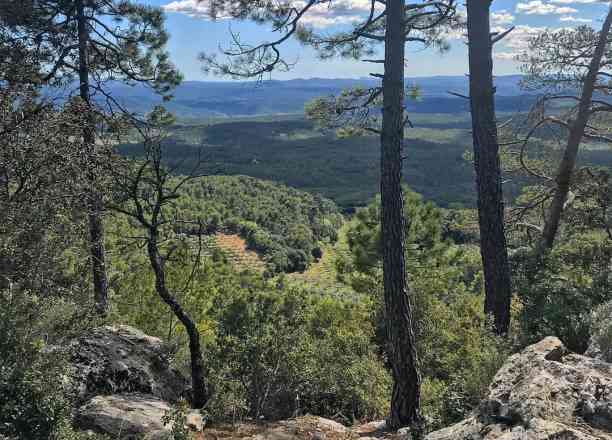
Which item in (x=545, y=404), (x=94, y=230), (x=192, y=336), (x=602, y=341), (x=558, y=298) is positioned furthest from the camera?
(x=94, y=230)

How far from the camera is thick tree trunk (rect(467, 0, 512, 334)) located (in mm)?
5809

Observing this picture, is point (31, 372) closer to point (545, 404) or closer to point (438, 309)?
point (545, 404)

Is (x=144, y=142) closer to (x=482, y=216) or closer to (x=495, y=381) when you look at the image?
(x=482, y=216)

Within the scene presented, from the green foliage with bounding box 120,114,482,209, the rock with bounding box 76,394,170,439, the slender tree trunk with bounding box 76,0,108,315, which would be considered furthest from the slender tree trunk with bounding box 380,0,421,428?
the green foliage with bounding box 120,114,482,209

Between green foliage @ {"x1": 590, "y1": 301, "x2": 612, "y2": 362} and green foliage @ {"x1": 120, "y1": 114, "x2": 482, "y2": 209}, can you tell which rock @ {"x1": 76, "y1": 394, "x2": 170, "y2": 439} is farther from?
green foliage @ {"x1": 120, "y1": 114, "x2": 482, "y2": 209}

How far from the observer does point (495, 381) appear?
3.03 meters

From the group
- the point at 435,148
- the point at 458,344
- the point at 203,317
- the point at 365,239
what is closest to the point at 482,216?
the point at 458,344

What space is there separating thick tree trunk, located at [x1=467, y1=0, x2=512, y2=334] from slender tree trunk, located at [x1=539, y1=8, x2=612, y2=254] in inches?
129

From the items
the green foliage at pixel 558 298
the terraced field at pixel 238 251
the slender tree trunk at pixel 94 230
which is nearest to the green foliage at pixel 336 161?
the terraced field at pixel 238 251

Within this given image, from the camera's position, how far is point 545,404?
2486 mm

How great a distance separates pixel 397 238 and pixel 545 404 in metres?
2.94

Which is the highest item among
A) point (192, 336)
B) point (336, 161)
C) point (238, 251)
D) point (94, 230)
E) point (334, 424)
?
point (94, 230)

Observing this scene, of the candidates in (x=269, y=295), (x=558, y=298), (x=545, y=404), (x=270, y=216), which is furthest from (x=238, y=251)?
(x=545, y=404)

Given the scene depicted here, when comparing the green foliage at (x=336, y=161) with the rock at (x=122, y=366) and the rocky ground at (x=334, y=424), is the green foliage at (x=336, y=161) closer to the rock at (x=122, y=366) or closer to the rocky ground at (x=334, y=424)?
the rock at (x=122, y=366)
